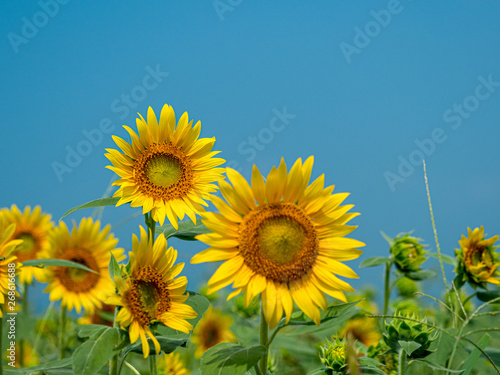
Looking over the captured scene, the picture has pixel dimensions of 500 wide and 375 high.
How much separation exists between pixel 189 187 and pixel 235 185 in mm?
545

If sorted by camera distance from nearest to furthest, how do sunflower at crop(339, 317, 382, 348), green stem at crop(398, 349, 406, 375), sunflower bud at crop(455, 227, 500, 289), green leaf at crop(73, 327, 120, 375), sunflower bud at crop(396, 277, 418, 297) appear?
green leaf at crop(73, 327, 120, 375) < green stem at crop(398, 349, 406, 375) < sunflower bud at crop(455, 227, 500, 289) < sunflower at crop(339, 317, 382, 348) < sunflower bud at crop(396, 277, 418, 297)

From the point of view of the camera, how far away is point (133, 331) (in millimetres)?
1381

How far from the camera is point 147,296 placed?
147cm

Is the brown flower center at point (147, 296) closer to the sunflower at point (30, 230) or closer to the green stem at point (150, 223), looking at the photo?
the green stem at point (150, 223)

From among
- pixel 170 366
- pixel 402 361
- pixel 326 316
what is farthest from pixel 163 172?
pixel 402 361

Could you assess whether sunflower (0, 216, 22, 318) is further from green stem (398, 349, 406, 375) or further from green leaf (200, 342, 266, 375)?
green stem (398, 349, 406, 375)

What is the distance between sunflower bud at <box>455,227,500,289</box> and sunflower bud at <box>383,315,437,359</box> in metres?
0.90

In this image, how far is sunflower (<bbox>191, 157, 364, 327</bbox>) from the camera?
4.68 ft

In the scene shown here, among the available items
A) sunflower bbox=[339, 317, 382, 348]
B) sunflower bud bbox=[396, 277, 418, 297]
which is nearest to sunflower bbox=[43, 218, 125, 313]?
sunflower bbox=[339, 317, 382, 348]

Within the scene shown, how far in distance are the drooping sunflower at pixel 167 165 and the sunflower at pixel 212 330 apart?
1.57m

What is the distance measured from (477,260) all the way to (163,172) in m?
1.69

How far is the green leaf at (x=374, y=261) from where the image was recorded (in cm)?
261

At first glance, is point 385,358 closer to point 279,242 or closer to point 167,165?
point 279,242

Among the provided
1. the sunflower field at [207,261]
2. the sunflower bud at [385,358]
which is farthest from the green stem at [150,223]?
the sunflower bud at [385,358]
